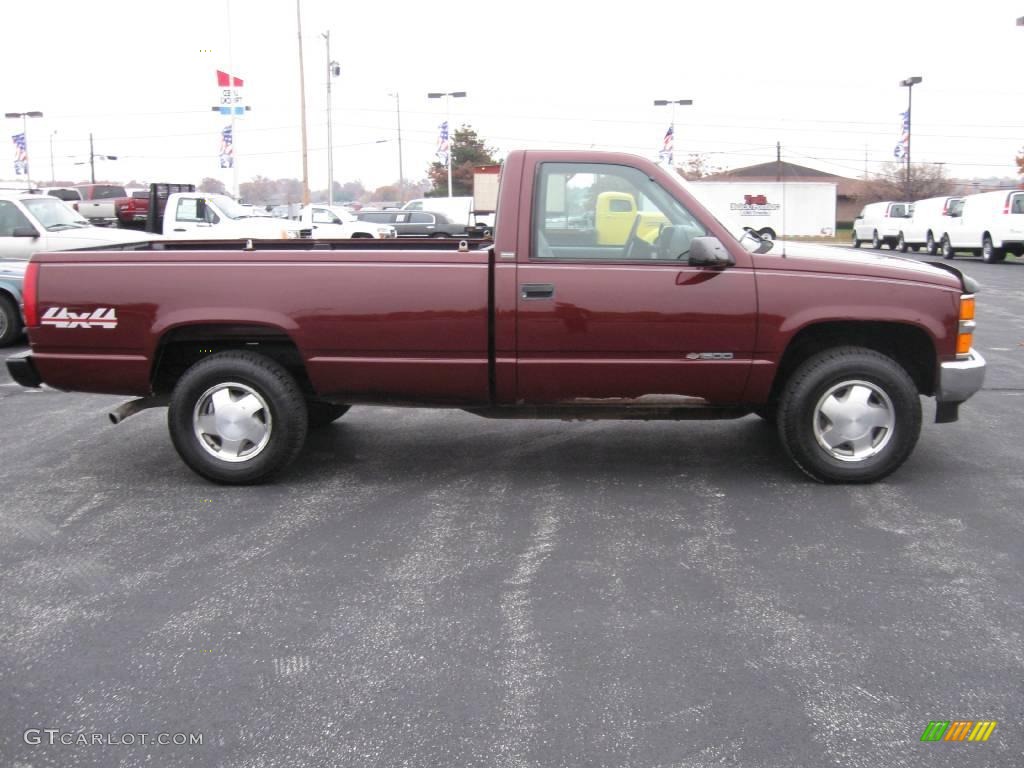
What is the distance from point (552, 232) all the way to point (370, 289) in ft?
3.44

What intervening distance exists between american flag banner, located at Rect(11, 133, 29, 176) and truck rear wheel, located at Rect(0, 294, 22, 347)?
50.5 meters

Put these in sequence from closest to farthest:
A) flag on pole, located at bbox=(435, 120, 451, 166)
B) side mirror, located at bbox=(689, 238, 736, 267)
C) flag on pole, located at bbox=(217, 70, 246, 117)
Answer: side mirror, located at bbox=(689, 238, 736, 267) < flag on pole, located at bbox=(217, 70, 246, 117) < flag on pole, located at bbox=(435, 120, 451, 166)

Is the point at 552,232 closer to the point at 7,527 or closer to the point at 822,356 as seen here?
the point at 822,356

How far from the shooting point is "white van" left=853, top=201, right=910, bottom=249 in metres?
36.5

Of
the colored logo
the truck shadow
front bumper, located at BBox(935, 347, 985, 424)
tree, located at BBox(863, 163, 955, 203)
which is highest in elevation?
tree, located at BBox(863, 163, 955, 203)

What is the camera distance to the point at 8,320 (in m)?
11.3

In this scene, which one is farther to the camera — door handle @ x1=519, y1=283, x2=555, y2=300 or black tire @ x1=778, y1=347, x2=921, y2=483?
black tire @ x1=778, y1=347, x2=921, y2=483

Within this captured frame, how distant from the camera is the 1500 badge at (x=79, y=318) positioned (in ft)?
18.1

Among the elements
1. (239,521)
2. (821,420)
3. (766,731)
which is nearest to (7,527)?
(239,521)

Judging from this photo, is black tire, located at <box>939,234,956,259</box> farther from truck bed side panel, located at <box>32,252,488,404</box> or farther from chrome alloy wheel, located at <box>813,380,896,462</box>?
truck bed side panel, located at <box>32,252,488,404</box>

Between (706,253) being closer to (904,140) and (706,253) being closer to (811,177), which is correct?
(904,140)

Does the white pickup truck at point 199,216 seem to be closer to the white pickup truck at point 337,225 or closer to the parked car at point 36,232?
the white pickup truck at point 337,225

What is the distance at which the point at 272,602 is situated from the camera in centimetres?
406

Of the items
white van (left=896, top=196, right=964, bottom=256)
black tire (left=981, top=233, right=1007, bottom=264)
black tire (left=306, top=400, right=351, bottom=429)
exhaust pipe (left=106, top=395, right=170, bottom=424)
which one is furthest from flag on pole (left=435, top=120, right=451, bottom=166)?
exhaust pipe (left=106, top=395, right=170, bottom=424)
